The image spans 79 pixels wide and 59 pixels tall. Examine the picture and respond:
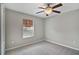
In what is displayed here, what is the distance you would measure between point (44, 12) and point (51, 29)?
Answer: 370 millimetres

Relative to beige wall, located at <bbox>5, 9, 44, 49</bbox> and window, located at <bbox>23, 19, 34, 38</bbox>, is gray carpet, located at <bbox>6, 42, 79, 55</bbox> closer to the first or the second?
beige wall, located at <bbox>5, 9, 44, 49</bbox>

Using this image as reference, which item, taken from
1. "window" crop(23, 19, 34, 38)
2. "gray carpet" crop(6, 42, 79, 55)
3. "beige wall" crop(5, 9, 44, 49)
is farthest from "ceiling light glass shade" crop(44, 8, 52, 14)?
"gray carpet" crop(6, 42, 79, 55)

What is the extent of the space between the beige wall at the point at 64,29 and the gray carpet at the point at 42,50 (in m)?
0.10

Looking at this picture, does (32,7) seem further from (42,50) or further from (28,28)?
(42,50)

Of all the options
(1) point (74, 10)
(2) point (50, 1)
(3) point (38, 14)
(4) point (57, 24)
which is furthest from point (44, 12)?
(1) point (74, 10)

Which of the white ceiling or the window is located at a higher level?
the white ceiling

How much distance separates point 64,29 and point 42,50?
1.90 ft

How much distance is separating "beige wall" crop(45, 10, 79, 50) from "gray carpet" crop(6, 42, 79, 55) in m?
0.10

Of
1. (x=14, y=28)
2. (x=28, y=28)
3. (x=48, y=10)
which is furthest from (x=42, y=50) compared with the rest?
(x=48, y=10)

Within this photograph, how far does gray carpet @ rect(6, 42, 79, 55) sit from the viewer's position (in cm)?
125

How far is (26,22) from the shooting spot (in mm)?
1285

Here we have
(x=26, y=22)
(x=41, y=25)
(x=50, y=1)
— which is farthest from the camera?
(x=41, y=25)

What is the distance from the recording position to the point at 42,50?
131 cm
